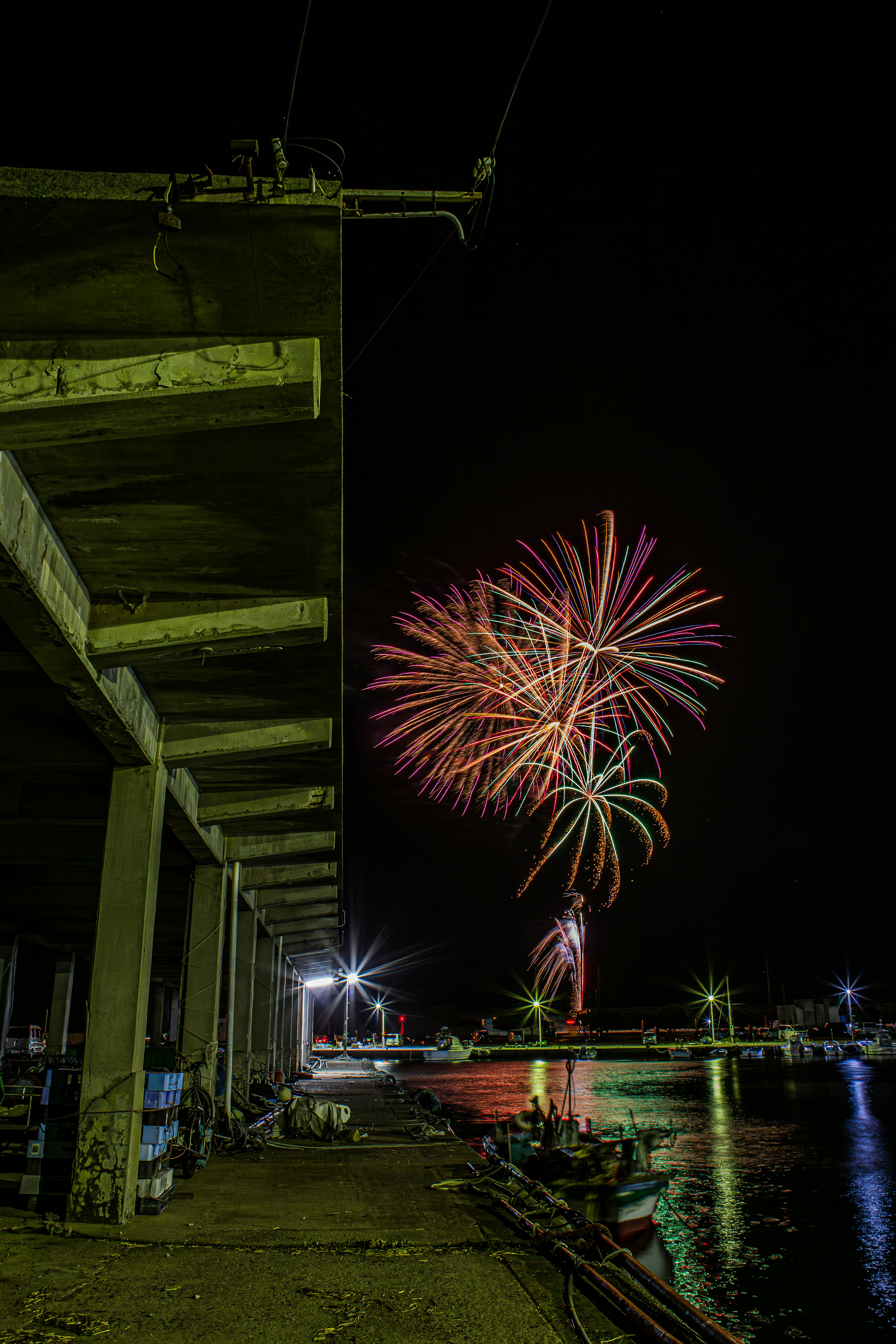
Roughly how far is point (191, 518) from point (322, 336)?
2.32 m

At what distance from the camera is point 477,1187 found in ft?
40.1

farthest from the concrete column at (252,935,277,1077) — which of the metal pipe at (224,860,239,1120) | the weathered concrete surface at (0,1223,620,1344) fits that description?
the weathered concrete surface at (0,1223,620,1344)

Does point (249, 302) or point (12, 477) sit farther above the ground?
point (249, 302)

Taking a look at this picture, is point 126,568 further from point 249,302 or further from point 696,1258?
point 696,1258

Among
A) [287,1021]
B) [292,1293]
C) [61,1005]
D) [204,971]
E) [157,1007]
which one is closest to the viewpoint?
[292,1293]

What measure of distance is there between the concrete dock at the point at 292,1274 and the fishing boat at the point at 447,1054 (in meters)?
119

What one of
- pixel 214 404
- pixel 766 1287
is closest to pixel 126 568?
pixel 214 404

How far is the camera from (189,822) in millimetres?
14227

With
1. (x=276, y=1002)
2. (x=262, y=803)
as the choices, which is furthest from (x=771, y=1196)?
(x=262, y=803)

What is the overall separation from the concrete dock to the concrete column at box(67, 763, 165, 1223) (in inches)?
16.1

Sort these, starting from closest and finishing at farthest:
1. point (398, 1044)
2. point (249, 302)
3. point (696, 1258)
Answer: point (249, 302)
point (696, 1258)
point (398, 1044)

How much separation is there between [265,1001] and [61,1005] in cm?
978

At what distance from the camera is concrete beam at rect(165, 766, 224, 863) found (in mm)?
13094

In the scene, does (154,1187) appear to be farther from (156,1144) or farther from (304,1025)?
(304,1025)
